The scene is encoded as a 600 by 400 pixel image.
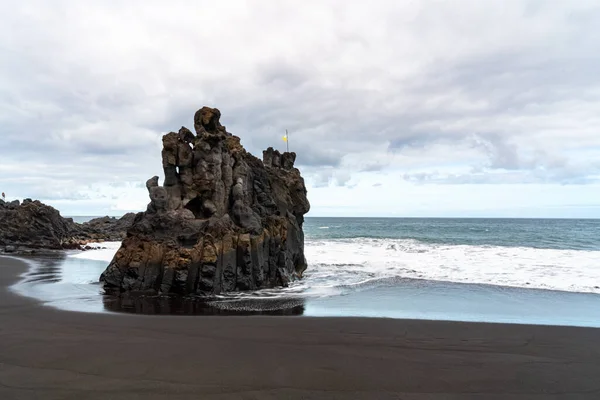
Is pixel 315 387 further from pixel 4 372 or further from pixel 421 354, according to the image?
pixel 4 372

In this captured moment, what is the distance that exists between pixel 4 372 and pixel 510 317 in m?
12.9

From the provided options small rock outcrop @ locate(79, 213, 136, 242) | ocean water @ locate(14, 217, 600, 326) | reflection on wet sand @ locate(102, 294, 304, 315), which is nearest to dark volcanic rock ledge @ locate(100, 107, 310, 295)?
ocean water @ locate(14, 217, 600, 326)

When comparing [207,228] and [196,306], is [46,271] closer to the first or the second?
[207,228]

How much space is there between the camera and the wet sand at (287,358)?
6.69 meters

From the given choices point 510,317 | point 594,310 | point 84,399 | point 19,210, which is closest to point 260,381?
point 84,399

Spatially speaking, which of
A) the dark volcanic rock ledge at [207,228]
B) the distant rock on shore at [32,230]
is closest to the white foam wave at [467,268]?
the dark volcanic rock ledge at [207,228]

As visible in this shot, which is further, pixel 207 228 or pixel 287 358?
pixel 207 228

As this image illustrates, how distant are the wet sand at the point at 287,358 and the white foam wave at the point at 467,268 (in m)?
8.88

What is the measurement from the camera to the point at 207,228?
1742 cm

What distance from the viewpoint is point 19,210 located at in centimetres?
4112

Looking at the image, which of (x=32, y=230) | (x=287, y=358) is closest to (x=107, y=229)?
(x=32, y=230)

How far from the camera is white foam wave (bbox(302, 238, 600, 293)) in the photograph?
20.0m

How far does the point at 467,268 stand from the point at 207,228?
16145mm

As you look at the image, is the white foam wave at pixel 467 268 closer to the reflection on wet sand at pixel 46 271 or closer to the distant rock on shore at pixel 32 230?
the reflection on wet sand at pixel 46 271
